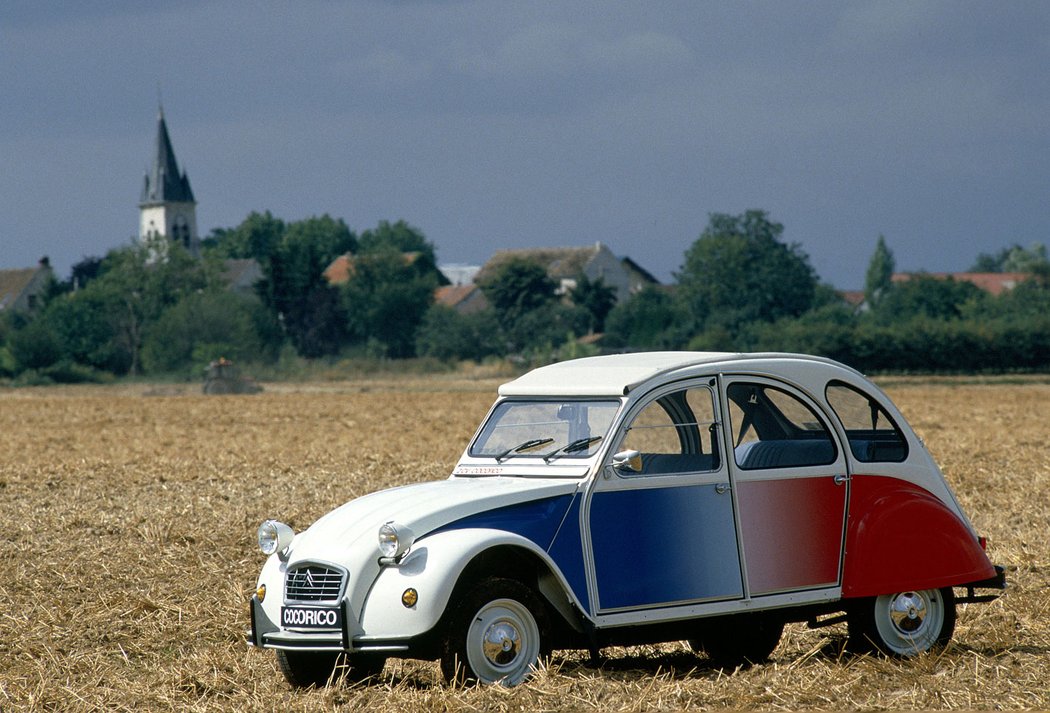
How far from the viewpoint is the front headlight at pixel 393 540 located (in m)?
7.25

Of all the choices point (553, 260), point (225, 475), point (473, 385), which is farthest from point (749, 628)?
point (553, 260)

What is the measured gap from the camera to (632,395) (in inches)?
318

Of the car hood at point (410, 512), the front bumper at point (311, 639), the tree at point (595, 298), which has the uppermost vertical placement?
the tree at point (595, 298)

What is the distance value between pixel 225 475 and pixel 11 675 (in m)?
11.3

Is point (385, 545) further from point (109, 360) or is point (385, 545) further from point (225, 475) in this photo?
point (109, 360)

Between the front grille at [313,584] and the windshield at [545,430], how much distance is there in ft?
4.59

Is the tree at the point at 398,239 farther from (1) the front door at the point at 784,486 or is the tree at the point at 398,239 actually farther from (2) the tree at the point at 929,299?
(1) the front door at the point at 784,486

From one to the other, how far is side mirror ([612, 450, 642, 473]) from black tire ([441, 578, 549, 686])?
889mm

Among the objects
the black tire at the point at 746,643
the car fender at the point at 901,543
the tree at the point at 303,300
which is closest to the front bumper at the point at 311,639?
the black tire at the point at 746,643

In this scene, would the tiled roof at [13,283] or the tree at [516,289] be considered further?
the tiled roof at [13,283]

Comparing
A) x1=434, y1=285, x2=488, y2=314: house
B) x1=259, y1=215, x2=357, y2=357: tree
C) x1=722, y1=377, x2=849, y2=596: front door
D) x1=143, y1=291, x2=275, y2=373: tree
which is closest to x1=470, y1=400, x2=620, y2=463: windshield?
x1=722, y1=377, x2=849, y2=596: front door

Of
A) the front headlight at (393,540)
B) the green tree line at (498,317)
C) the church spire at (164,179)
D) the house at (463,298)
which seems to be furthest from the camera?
the church spire at (164,179)

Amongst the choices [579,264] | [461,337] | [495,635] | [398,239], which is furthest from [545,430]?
[398,239]

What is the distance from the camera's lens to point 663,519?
7930mm
